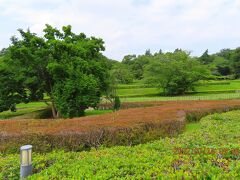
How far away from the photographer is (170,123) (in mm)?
8367

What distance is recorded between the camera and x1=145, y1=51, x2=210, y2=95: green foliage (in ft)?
111

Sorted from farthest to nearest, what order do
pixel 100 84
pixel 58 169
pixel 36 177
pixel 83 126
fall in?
1. pixel 100 84
2. pixel 83 126
3. pixel 58 169
4. pixel 36 177

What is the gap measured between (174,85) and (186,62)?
17.2 ft

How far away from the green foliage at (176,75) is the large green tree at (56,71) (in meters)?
18.3

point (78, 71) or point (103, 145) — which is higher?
point (78, 71)

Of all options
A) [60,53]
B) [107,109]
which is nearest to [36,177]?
[60,53]

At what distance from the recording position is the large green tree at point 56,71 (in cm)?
1488

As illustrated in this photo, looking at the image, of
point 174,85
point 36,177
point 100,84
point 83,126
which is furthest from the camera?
point 174,85

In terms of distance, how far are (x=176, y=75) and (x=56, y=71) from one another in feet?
74.9

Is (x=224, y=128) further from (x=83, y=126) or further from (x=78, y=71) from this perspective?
(x=78, y=71)

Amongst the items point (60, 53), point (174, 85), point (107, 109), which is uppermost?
point (60, 53)

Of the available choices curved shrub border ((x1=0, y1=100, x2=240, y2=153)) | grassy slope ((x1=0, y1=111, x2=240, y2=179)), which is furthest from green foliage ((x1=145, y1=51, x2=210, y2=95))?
grassy slope ((x1=0, y1=111, x2=240, y2=179))

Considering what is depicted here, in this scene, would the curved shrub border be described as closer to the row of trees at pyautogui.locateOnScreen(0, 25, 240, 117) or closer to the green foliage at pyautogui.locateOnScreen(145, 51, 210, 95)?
the row of trees at pyautogui.locateOnScreen(0, 25, 240, 117)

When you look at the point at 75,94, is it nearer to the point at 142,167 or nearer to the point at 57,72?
the point at 57,72
